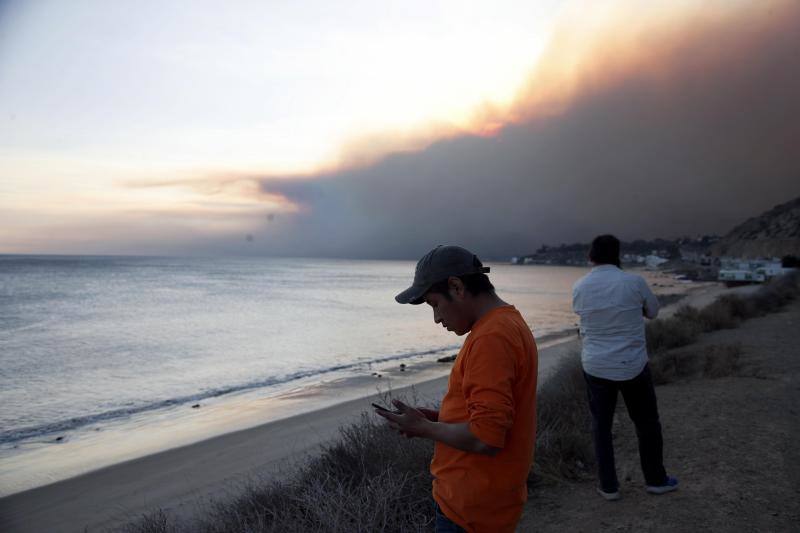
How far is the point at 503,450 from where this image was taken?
1898mm

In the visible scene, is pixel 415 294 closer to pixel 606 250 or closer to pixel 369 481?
pixel 369 481

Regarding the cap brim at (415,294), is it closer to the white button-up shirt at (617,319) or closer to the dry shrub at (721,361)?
the white button-up shirt at (617,319)

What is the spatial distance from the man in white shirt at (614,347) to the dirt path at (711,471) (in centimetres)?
33

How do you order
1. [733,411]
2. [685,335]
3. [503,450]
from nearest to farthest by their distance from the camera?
1. [503,450]
2. [733,411]
3. [685,335]

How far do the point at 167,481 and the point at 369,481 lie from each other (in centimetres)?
469

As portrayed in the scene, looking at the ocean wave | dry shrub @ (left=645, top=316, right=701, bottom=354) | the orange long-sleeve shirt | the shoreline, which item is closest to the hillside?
dry shrub @ (left=645, top=316, right=701, bottom=354)

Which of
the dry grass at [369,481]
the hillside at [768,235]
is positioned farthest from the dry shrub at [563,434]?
the hillside at [768,235]

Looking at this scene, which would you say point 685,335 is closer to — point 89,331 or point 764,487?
point 764,487

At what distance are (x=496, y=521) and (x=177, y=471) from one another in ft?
23.4

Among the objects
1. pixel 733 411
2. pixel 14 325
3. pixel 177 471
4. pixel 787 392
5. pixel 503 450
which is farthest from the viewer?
pixel 14 325

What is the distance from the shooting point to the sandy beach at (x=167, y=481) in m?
6.31

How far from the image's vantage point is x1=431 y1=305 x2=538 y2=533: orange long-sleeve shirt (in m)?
1.74

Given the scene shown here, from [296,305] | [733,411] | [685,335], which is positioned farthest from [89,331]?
[733,411]

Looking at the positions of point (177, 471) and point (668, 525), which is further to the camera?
point (177, 471)
